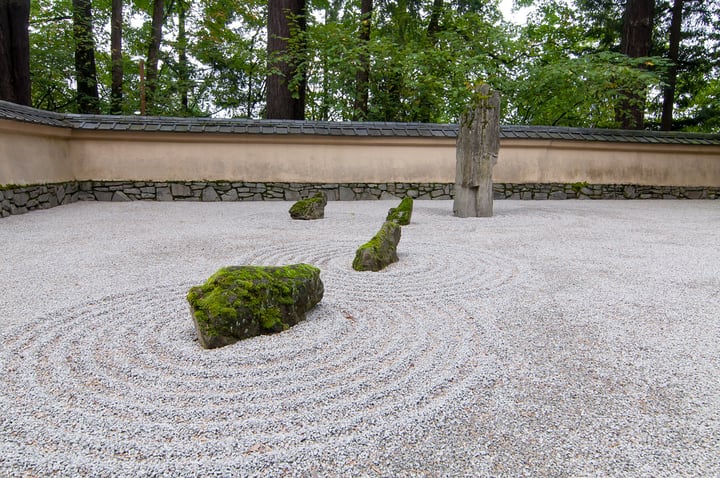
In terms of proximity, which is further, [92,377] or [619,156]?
[619,156]

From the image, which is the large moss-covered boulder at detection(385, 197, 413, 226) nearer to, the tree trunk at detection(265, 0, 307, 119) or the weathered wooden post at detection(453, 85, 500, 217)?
the weathered wooden post at detection(453, 85, 500, 217)

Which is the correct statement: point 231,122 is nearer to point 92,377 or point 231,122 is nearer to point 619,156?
point 92,377

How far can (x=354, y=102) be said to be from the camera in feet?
40.7

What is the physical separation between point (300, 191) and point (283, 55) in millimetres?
3384

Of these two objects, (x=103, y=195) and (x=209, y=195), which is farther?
(x=209, y=195)

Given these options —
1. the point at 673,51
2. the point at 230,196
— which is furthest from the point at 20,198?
the point at 673,51

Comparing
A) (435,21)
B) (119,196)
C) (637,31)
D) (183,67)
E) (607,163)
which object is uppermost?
(435,21)

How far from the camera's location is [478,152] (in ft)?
21.4

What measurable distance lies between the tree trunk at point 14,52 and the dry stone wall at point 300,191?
9.31ft

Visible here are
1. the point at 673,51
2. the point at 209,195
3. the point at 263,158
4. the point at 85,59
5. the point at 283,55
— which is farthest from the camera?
the point at 673,51

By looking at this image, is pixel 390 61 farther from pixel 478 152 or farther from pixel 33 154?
pixel 33 154

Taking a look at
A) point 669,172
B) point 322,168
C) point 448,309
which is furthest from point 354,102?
point 448,309

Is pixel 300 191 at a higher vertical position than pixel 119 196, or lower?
higher

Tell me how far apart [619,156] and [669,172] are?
1340 millimetres
